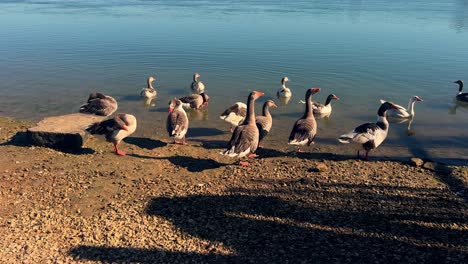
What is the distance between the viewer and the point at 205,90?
21094 mm

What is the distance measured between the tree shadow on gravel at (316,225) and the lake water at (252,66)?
13.5 feet

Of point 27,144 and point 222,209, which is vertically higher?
point 27,144

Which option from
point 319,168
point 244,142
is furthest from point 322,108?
point 244,142

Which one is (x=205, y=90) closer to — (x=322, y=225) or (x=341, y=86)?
(x=341, y=86)

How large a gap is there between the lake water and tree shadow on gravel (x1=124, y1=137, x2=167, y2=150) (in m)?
0.87

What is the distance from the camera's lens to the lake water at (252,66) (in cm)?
1631

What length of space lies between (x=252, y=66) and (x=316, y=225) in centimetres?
1815

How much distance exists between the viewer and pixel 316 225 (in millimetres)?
8180

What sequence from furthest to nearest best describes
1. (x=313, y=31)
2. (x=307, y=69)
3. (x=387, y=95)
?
(x=313, y=31) < (x=307, y=69) < (x=387, y=95)

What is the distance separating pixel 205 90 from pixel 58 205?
12985 millimetres

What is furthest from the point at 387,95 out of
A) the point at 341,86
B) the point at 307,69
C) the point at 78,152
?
the point at 78,152

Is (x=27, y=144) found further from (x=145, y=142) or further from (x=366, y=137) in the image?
(x=366, y=137)

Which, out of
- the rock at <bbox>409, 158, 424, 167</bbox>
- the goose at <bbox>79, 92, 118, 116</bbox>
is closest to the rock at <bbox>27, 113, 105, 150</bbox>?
the goose at <bbox>79, 92, 118, 116</bbox>

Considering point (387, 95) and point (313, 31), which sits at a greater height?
point (313, 31)
